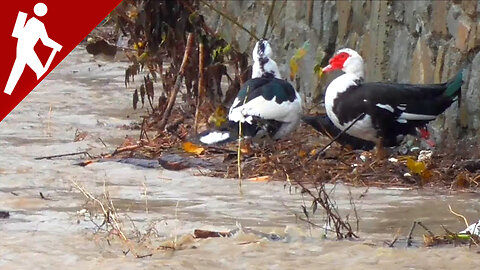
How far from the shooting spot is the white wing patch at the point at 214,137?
7449 millimetres

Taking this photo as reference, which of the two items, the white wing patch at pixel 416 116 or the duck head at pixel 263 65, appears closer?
the white wing patch at pixel 416 116

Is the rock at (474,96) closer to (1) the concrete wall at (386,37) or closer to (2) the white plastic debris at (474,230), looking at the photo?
(1) the concrete wall at (386,37)

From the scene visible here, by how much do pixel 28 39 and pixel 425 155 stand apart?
2403 millimetres

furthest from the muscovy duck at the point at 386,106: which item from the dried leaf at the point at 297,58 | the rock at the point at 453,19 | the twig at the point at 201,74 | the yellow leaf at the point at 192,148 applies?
the twig at the point at 201,74

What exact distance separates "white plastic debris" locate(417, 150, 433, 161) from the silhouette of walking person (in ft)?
7.48

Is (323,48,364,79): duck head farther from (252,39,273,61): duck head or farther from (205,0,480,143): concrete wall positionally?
(252,39,273,61): duck head

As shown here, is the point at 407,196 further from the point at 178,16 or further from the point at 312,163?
the point at 178,16

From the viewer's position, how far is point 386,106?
22.2 feet

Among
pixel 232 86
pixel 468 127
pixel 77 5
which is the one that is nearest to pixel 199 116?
pixel 232 86

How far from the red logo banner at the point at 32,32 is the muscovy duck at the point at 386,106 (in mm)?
1700

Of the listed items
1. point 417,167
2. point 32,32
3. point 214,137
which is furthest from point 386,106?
point 32,32

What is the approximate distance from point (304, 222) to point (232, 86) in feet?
13.2

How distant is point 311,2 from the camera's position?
884 cm

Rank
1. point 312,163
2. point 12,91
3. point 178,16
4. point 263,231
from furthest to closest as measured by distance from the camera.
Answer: point 178,16, point 12,91, point 312,163, point 263,231
